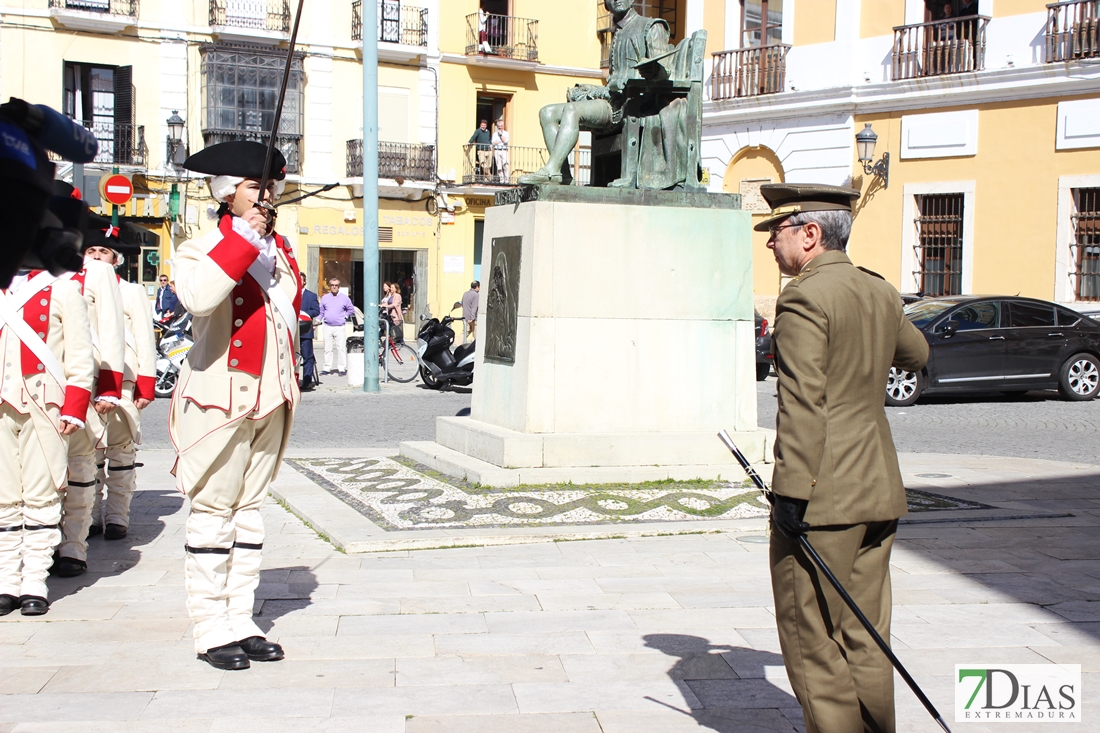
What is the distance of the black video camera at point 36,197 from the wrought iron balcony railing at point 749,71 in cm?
2393

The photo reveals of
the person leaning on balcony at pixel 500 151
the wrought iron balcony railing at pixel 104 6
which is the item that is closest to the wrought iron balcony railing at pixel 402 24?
the person leaning on balcony at pixel 500 151

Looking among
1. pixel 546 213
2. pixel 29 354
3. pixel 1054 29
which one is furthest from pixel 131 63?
pixel 29 354

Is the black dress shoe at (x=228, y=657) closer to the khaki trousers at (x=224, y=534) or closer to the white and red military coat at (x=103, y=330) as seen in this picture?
the khaki trousers at (x=224, y=534)

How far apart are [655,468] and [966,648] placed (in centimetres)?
377

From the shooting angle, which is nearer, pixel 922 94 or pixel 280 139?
pixel 922 94

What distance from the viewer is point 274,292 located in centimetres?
490

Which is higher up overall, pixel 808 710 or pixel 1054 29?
pixel 1054 29

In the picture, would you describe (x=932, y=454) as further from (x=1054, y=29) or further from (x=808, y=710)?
(x=1054, y=29)

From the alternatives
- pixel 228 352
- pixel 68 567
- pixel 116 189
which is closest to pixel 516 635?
pixel 228 352

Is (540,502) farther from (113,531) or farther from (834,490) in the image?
(834,490)

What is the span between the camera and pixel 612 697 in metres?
4.36

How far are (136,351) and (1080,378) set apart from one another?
14.1 meters

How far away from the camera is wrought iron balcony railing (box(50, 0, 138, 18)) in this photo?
29.9 m

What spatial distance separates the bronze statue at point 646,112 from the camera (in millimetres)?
9109
